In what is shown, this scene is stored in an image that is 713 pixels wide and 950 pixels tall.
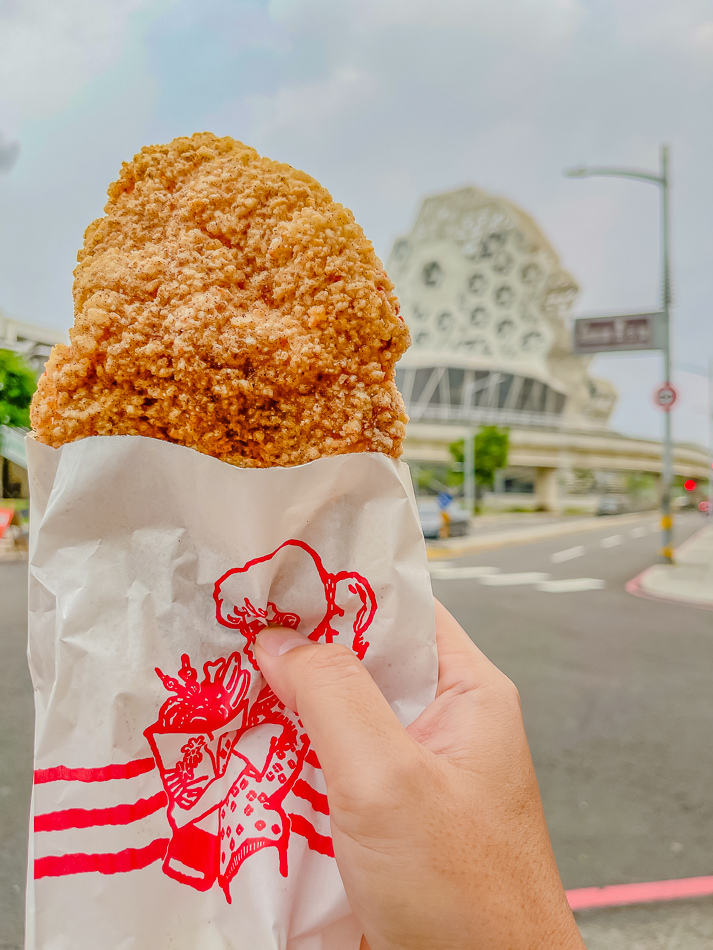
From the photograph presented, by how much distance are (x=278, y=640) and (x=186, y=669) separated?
0.15 metres

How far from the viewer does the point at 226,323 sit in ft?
3.18

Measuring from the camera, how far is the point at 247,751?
104 cm

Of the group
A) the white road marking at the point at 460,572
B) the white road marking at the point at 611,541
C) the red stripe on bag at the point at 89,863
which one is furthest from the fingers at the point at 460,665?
the white road marking at the point at 611,541

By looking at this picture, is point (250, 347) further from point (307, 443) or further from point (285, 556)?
point (285, 556)

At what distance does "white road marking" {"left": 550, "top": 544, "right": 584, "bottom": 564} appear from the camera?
14121 millimetres

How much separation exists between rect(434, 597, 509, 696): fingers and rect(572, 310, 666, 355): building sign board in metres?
9.87

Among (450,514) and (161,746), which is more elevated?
(161,746)

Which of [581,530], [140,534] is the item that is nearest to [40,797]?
[140,534]

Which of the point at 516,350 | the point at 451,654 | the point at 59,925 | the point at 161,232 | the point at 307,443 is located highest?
the point at 516,350

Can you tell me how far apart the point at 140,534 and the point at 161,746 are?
1.11ft

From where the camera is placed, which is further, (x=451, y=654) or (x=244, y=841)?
(x=451, y=654)

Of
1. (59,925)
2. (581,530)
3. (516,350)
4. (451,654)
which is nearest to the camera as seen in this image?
(59,925)

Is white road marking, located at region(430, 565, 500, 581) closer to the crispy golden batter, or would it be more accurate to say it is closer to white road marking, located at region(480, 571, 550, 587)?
white road marking, located at region(480, 571, 550, 587)

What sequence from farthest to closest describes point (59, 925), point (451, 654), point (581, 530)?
point (581, 530), point (451, 654), point (59, 925)
